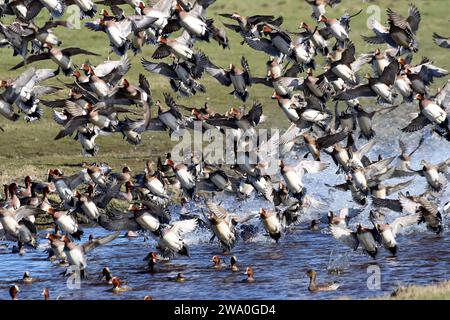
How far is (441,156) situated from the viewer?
3422 centimetres

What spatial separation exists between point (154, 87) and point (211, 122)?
20.5 metres

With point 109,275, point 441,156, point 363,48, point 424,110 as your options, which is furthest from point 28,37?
point 363,48

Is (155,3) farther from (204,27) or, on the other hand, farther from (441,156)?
(441,156)

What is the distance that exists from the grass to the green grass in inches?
648

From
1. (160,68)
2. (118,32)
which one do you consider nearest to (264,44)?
(160,68)

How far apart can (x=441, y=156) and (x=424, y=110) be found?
976cm

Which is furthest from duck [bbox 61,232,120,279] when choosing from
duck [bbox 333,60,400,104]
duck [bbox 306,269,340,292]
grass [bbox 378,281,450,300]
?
grass [bbox 378,281,450,300]

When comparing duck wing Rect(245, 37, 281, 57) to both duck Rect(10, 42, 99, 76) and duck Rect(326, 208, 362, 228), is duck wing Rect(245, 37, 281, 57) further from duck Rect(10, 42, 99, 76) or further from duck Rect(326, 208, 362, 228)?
duck Rect(326, 208, 362, 228)

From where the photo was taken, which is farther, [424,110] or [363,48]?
[363,48]

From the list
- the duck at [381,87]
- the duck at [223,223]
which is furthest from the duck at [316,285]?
the duck at [381,87]

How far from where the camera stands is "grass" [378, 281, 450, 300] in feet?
60.0

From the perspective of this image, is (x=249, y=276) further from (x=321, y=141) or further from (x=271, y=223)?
(x=321, y=141)

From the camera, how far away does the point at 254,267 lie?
2444 centimetres

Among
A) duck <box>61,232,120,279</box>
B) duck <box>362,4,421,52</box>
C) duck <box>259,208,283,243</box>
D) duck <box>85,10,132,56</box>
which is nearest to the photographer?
duck <box>61,232,120,279</box>
